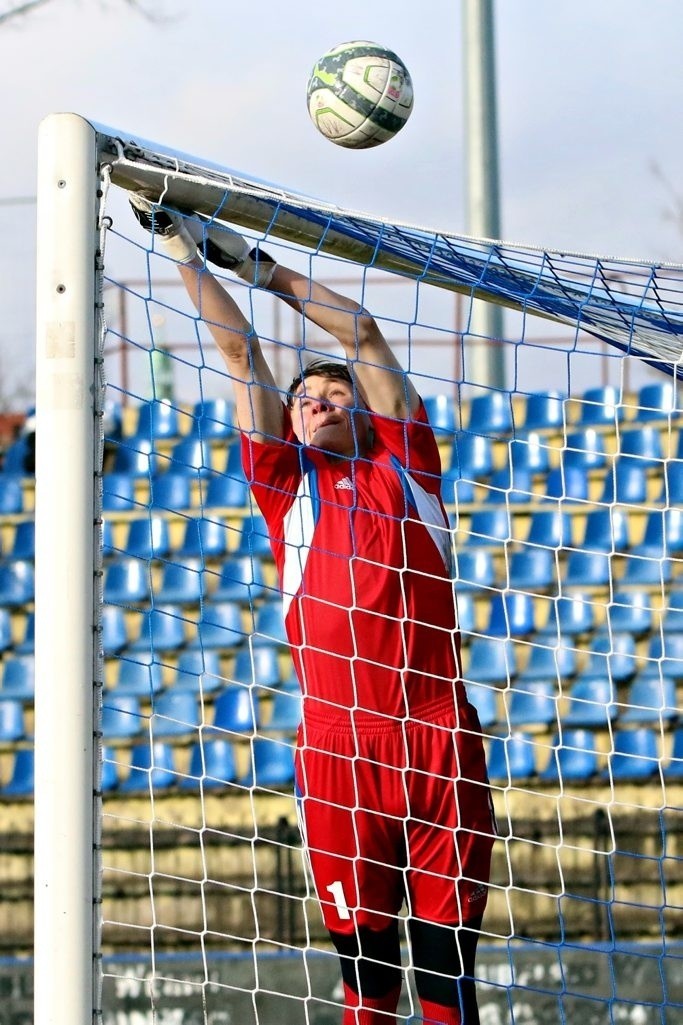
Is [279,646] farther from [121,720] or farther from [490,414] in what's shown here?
[490,414]

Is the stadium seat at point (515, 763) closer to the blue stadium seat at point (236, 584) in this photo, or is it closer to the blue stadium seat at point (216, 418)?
the blue stadium seat at point (236, 584)

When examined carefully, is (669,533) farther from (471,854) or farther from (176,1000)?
(471,854)

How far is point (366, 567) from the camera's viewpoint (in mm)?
2879

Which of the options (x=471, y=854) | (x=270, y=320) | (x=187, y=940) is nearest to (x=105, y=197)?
(x=471, y=854)

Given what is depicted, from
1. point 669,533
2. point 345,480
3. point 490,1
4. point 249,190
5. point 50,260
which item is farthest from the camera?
point 490,1

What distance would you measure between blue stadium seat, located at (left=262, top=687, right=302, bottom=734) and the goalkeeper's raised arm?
12.1ft

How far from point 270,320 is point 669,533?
130 inches

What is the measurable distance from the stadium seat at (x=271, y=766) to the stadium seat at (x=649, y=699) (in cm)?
156

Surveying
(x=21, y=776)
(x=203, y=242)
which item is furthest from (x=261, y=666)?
(x=203, y=242)

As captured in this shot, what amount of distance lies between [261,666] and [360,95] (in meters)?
4.18

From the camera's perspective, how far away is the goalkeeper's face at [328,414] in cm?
294

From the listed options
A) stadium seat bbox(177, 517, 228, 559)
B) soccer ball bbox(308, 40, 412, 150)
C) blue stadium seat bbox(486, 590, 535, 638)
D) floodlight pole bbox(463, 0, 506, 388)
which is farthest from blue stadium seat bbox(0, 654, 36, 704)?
soccer ball bbox(308, 40, 412, 150)

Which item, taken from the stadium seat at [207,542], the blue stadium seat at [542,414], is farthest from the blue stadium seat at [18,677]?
the blue stadium seat at [542,414]

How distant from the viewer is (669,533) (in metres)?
6.95
